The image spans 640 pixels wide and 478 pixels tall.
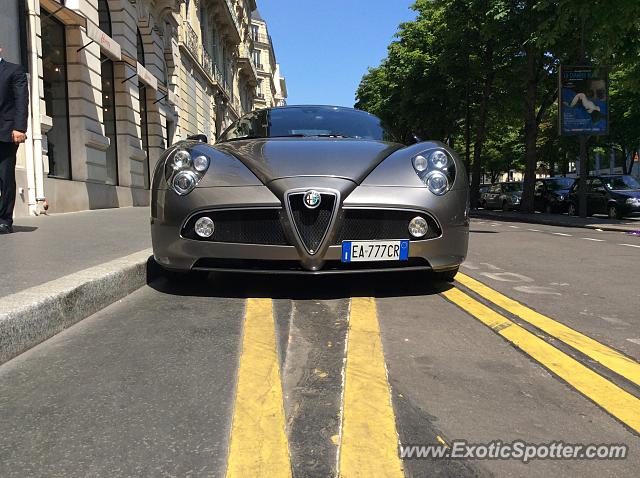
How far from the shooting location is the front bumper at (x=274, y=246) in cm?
333

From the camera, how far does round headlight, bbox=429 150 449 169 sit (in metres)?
3.70

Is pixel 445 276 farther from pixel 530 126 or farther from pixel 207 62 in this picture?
pixel 207 62

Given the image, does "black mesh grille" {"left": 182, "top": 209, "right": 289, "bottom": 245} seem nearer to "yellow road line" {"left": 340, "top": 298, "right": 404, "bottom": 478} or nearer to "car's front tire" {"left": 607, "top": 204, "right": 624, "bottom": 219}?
"yellow road line" {"left": 340, "top": 298, "right": 404, "bottom": 478}

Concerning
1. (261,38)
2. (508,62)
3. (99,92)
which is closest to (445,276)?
(99,92)

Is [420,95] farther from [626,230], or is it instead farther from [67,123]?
[67,123]

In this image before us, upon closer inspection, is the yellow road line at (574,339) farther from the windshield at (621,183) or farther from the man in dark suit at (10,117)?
the windshield at (621,183)

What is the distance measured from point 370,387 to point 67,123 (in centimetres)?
1236

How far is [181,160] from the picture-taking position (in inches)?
144

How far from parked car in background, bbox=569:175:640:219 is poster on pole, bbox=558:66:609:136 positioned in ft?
7.89

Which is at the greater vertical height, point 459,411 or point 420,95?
point 420,95

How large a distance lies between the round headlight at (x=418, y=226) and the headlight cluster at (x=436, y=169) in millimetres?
216

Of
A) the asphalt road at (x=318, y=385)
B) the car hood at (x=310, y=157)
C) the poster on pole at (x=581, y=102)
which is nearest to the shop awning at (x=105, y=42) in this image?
the car hood at (x=310, y=157)

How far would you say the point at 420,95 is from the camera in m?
28.6

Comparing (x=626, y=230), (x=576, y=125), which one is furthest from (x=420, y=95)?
(x=626, y=230)
